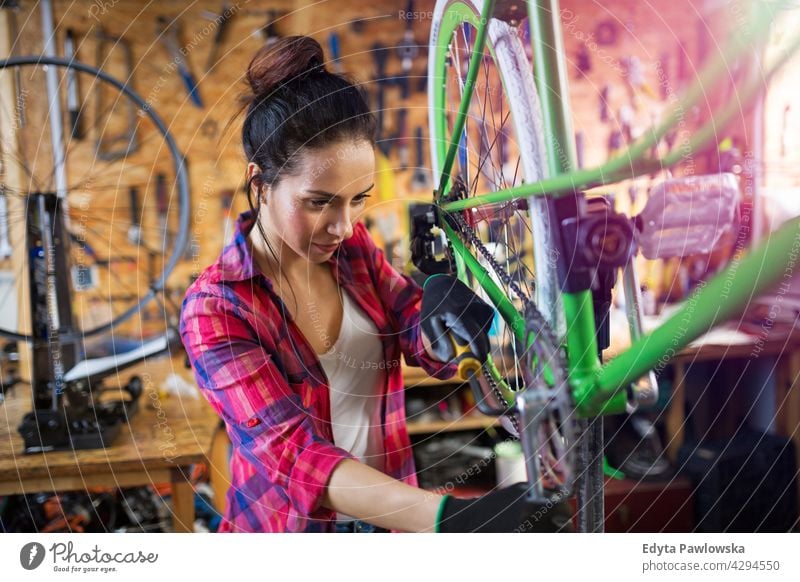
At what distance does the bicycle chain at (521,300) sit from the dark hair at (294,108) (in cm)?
12

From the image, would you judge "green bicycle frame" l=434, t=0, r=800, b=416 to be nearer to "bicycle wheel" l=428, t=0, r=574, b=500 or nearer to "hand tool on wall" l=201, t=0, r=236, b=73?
"bicycle wheel" l=428, t=0, r=574, b=500

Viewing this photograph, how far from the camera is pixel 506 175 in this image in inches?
24.2

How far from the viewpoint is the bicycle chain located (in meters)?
0.54

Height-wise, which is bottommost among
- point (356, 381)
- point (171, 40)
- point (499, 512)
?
point (499, 512)

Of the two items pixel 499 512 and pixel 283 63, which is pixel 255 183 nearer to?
pixel 283 63

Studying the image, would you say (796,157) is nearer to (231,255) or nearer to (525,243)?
(525,243)

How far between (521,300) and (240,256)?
261 millimetres

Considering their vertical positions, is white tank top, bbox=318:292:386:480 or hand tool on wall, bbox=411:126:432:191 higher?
hand tool on wall, bbox=411:126:432:191

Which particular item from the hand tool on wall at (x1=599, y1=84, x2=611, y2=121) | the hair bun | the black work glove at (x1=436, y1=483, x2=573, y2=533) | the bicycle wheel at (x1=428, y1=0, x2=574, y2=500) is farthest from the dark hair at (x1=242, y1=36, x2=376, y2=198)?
the black work glove at (x1=436, y1=483, x2=573, y2=533)

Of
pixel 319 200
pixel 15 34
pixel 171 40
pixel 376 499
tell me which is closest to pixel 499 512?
pixel 376 499

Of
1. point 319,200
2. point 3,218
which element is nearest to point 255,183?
point 319,200

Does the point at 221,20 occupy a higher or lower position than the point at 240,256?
higher

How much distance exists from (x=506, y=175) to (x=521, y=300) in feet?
0.40

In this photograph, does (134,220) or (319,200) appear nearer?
(319,200)
